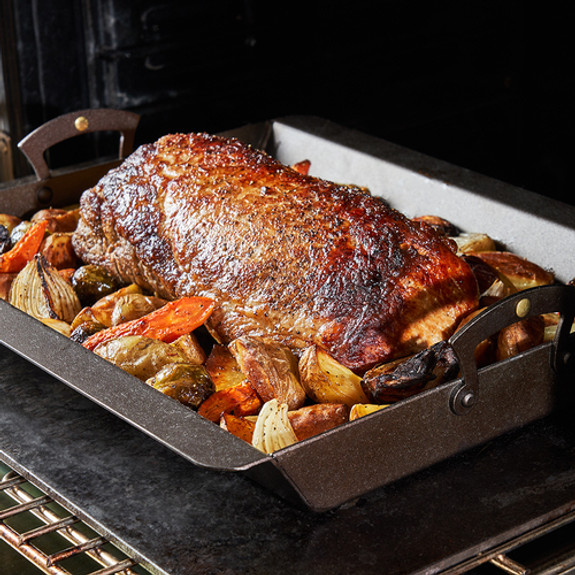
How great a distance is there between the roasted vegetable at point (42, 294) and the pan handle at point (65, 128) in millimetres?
608

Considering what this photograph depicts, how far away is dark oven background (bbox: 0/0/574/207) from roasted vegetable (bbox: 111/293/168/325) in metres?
1.61

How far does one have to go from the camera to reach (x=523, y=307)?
1.84 metres

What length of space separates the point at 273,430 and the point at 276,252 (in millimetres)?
580

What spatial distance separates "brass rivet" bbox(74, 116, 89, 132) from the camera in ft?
9.99

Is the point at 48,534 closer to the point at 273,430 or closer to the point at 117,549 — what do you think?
the point at 117,549

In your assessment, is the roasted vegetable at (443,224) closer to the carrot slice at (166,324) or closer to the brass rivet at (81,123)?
the carrot slice at (166,324)

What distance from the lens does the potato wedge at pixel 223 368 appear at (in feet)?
7.29

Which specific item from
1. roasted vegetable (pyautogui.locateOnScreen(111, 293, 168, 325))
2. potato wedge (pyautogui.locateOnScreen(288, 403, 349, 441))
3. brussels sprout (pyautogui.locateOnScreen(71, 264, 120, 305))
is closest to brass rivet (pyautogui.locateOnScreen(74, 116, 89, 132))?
brussels sprout (pyautogui.locateOnScreen(71, 264, 120, 305))

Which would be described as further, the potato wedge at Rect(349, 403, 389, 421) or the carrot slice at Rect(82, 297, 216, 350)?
the carrot slice at Rect(82, 297, 216, 350)

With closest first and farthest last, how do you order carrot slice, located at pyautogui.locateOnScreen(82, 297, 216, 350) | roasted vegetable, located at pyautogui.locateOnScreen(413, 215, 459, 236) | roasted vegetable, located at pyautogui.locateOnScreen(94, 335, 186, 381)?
roasted vegetable, located at pyautogui.locateOnScreen(94, 335, 186, 381) < carrot slice, located at pyautogui.locateOnScreen(82, 297, 216, 350) < roasted vegetable, located at pyautogui.locateOnScreen(413, 215, 459, 236)

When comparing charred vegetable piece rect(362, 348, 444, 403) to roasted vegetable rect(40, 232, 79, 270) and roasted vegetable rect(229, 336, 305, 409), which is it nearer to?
roasted vegetable rect(229, 336, 305, 409)

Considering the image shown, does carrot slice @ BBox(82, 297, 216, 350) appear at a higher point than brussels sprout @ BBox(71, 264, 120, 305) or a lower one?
higher

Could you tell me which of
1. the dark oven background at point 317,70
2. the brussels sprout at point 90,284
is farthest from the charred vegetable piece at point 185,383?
the dark oven background at point 317,70

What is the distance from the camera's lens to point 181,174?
263cm
